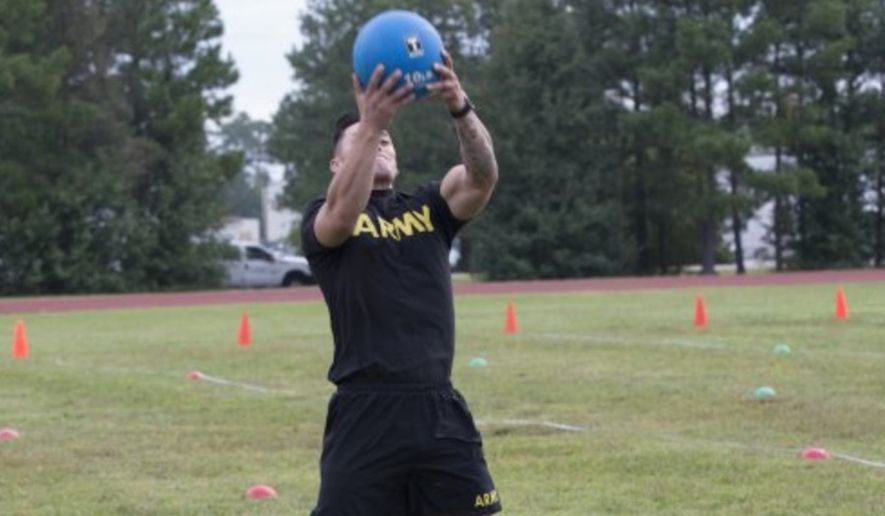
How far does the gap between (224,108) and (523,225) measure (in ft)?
34.0

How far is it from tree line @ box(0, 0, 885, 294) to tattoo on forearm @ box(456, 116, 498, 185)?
4228 centimetres

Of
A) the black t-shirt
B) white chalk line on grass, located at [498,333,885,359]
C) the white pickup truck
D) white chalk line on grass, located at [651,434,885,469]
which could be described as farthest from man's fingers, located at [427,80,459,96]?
the white pickup truck

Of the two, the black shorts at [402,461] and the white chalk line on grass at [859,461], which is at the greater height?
the black shorts at [402,461]

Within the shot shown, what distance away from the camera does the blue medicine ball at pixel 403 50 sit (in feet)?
15.2

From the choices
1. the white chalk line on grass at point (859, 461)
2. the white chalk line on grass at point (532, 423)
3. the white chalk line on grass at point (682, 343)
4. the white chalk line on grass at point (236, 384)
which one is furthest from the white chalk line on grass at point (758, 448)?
the white chalk line on grass at point (682, 343)

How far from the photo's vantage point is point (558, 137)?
5134cm

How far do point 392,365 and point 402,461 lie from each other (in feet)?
1.00

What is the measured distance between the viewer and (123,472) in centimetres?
1005

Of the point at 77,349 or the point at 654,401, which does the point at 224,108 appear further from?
the point at 654,401

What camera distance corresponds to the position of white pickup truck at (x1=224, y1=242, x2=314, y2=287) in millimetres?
51625

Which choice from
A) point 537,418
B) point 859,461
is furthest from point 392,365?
point 537,418

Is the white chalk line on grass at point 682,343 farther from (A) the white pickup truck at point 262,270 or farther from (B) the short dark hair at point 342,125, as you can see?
(A) the white pickup truck at point 262,270

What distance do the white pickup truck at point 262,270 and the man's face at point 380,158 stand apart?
4620cm

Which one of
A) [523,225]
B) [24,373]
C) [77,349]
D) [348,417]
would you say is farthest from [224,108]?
[348,417]
